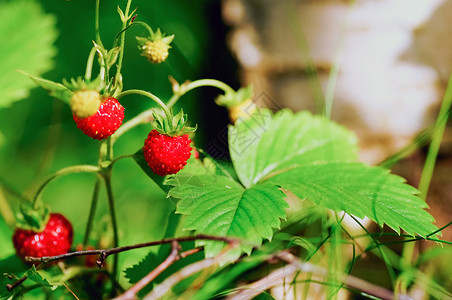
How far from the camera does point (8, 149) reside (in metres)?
1.45

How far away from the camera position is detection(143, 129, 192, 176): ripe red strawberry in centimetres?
67

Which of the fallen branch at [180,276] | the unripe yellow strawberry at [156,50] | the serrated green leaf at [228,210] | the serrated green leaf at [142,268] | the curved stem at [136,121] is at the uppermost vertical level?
the unripe yellow strawberry at [156,50]

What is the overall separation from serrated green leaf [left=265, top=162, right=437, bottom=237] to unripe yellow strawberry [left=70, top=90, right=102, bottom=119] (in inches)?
14.4

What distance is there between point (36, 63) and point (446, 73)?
1.25 meters

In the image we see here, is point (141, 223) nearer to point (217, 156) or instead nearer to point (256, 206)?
point (217, 156)

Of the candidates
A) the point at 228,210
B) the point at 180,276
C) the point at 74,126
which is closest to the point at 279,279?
the point at 228,210

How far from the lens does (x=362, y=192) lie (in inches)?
31.6

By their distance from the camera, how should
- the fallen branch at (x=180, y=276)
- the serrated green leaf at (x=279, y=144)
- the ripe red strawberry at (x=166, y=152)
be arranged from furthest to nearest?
the serrated green leaf at (x=279, y=144)
the ripe red strawberry at (x=166, y=152)
the fallen branch at (x=180, y=276)

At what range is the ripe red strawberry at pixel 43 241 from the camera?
79cm

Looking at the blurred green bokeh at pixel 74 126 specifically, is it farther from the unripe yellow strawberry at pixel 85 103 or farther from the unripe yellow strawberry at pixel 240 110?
the unripe yellow strawberry at pixel 85 103

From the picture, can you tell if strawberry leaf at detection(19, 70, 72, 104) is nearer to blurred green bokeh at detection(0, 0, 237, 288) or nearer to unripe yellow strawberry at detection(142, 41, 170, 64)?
unripe yellow strawberry at detection(142, 41, 170, 64)

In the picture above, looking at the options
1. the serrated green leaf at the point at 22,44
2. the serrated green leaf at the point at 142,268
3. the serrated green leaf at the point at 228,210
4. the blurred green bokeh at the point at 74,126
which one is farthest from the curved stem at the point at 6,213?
the serrated green leaf at the point at 228,210

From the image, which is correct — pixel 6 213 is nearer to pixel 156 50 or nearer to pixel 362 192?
pixel 156 50

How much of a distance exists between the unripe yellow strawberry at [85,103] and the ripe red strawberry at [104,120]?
0.03 meters
